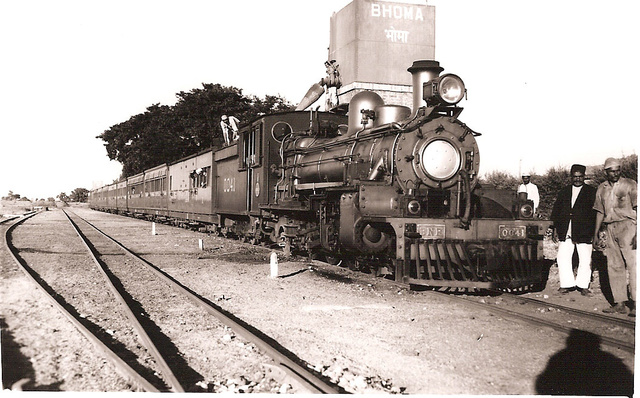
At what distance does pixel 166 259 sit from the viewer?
1128 centimetres

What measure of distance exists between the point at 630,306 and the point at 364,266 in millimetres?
4108

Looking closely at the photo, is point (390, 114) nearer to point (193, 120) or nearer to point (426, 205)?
point (426, 205)

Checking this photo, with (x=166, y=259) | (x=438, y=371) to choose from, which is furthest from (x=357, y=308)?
(x=166, y=259)

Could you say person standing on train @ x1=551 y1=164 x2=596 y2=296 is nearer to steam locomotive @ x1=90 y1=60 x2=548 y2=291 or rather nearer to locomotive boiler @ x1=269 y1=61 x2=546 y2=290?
steam locomotive @ x1=90 y1=60 x2=548 y2=291

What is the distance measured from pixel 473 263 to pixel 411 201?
1250mm

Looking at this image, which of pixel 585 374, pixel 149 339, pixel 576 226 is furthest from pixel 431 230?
pixel 149 339

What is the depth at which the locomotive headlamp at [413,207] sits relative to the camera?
6832mm

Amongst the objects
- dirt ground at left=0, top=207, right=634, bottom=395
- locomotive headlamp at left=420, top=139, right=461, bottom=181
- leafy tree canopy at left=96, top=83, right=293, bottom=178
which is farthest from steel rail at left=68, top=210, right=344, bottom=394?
leafy tree canopy at left=96, top=83, right=293, bottom=178

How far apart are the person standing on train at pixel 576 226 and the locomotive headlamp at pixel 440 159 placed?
1.62 m

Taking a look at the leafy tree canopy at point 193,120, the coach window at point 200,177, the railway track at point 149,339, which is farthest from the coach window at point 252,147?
the leafy tree canopy at point 193,120

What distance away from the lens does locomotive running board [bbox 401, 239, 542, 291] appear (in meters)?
6.63

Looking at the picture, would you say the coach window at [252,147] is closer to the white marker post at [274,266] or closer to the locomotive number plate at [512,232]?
the white marker post at [274,266]

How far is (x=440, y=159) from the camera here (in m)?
7.48

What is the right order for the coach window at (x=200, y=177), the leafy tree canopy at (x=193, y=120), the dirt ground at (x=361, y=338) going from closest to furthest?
1. the dirt ground at (x=361, y=338)
2. the coach window at (x=200, y=177)
3. the leafy tree canopy at (x=193, y=120)
